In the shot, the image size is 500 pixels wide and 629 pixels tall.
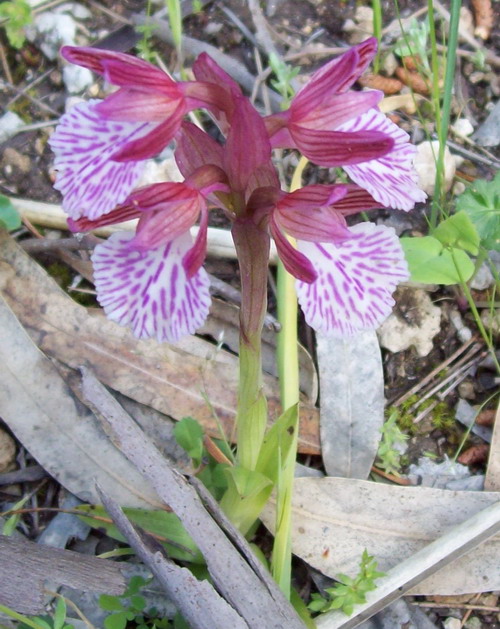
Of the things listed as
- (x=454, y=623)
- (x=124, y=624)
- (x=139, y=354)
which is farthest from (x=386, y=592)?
(x=139, y=354)

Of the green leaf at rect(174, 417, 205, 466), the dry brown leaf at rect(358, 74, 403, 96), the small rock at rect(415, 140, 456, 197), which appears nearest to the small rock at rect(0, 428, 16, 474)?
the green leaf at rect(174, 417, 205, 466)

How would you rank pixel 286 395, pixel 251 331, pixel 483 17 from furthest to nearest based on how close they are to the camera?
pixel 483 17 < pixel 286 395 < pixel 251 331

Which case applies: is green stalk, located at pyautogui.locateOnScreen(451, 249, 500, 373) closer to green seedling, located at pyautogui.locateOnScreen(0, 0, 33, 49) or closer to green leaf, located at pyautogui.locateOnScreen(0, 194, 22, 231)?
green leaf, located at pyautogui.locateOnScreen(0, 194, 22, 231)

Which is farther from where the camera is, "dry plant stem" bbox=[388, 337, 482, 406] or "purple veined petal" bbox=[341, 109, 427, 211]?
"dry plant stem" bbox=[388, 337, 482, 406]

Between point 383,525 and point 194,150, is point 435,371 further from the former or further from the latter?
point 194,150

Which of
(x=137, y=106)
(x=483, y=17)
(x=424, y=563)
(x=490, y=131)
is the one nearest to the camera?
(x=137, y=106)

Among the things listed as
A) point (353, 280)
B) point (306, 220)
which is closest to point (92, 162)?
point (306, 220)
